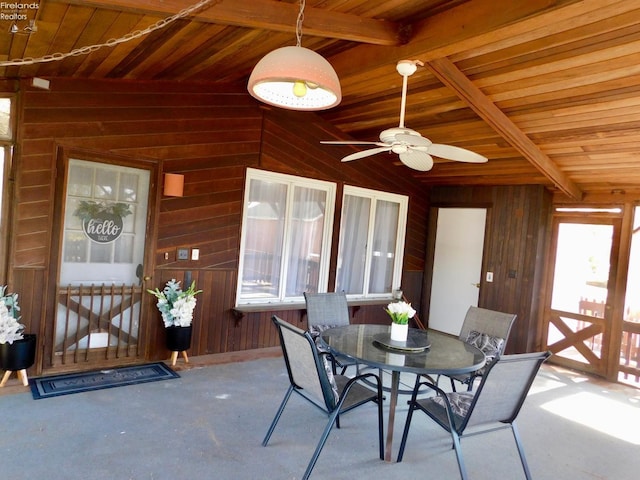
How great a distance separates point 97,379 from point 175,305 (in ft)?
2.98

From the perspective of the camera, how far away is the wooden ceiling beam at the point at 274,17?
94.9 inches

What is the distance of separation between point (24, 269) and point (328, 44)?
3267mm

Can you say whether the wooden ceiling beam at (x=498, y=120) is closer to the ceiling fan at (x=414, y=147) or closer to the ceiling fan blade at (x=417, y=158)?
the ceiling fan at (x=414, y=147)

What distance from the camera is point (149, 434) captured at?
9.68 ft

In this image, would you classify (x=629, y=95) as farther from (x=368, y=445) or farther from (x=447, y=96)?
(x=368, y=445)

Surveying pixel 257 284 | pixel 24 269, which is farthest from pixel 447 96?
pixel 24 269

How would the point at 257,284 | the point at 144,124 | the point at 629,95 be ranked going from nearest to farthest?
the point at 629,95, the point at 144,124, the point at 257,284

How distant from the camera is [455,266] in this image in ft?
21.4

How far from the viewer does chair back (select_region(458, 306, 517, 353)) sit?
354 centimetres

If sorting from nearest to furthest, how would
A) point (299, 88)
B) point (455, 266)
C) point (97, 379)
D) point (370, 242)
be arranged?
point (299, 88) < point (97, 379) < point (370, 242) < point (455, 266)

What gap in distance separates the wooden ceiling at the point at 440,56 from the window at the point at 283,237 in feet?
3.75

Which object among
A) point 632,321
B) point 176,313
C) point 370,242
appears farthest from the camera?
point 370,242

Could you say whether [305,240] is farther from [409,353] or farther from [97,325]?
[409,353]

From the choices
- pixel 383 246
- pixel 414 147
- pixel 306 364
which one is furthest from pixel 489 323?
pixel 383 246
